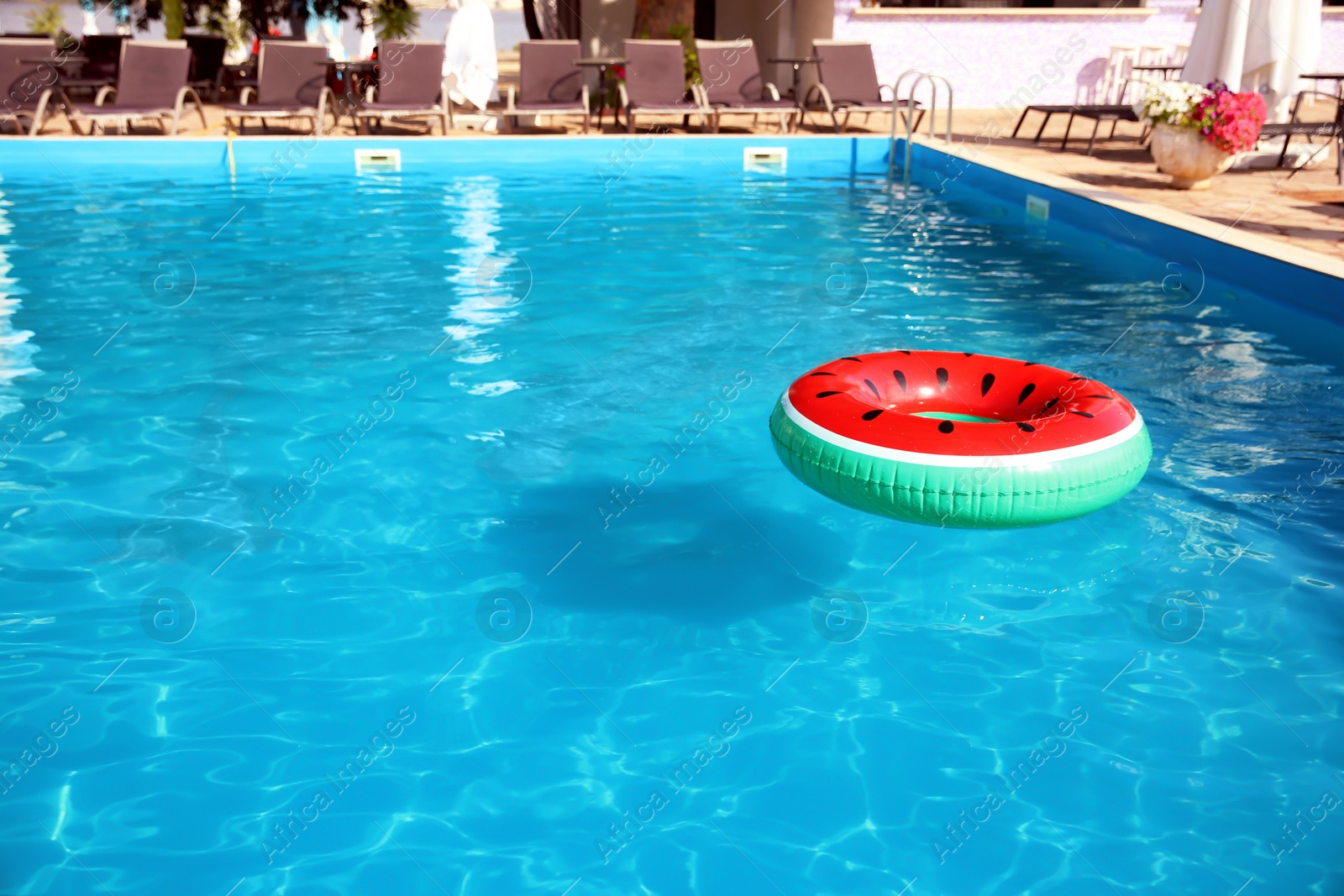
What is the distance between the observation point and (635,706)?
9.09 feet

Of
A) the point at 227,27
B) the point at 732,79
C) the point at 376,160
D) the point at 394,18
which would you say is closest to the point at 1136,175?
the point at 732,79

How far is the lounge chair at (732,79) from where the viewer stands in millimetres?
11758

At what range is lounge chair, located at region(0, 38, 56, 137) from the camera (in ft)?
35.7

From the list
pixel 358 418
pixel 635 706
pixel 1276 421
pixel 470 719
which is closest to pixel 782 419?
pixel 635 706

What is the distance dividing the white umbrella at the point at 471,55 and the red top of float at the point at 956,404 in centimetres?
1007

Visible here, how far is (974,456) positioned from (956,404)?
604 millimetres

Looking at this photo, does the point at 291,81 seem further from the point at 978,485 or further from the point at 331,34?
the point at 978,485

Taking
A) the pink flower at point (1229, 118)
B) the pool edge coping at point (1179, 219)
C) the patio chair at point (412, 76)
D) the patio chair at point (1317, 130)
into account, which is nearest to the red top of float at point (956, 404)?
the pool edge coping at point (1179, 219)

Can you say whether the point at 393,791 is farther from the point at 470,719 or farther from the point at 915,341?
the point at 915,341

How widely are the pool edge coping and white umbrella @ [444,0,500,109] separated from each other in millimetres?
5499

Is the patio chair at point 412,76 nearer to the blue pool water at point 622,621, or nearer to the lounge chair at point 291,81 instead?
the lounge chair at point 291,81

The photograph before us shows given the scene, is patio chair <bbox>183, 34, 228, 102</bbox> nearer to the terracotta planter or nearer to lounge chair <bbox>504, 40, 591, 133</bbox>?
lounge chair <bbox>504, 40, 591, 133</bbox>

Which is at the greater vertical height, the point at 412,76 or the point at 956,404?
the point at 412,76

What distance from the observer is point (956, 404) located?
305 centimetres
